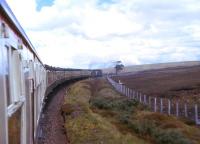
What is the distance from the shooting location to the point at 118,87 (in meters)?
58.2

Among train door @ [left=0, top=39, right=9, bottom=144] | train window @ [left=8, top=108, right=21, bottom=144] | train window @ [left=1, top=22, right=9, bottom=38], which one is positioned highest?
train window @ [left=1, top=22, right=9, bottom=38]

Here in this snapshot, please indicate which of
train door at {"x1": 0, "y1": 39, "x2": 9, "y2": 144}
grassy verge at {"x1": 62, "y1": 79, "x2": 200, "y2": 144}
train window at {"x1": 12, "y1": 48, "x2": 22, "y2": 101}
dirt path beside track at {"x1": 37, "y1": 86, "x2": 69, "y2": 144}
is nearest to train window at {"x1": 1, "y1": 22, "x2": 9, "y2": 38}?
train door at {"x1": 0, "y1": 39, "x2": 9, "y2": 144}

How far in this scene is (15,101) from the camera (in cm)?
658

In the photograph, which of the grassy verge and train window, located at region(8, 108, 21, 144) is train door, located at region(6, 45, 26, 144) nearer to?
train window, located at region(8, 108, 21, 144)

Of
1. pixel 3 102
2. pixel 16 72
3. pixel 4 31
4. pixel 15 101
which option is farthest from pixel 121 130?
pixel 3 102

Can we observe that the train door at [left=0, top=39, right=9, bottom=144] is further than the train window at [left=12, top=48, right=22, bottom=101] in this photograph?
No

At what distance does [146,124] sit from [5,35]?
18.4 meters

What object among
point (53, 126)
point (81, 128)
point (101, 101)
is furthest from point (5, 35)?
point (101, 101)

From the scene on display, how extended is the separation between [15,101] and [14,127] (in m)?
0.34

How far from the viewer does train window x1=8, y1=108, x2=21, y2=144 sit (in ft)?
19.6

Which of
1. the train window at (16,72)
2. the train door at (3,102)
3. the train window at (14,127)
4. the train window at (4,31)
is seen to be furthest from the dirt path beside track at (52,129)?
the train door at (3,102)

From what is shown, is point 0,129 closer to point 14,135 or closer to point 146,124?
point 14,135

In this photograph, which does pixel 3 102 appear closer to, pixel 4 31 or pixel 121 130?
pixel 4 31

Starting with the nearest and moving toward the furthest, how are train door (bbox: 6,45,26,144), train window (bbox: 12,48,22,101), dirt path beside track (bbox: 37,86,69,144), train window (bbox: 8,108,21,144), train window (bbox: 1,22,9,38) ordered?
train window (bbox: 1,22,9,38)
train window (bbox: 8,108,21,144)
train door (bbox: 6,45,26,144)
train window (bbox: 12,48,22,101)
dirt path beside track (bbox: 37,86,69,144)
